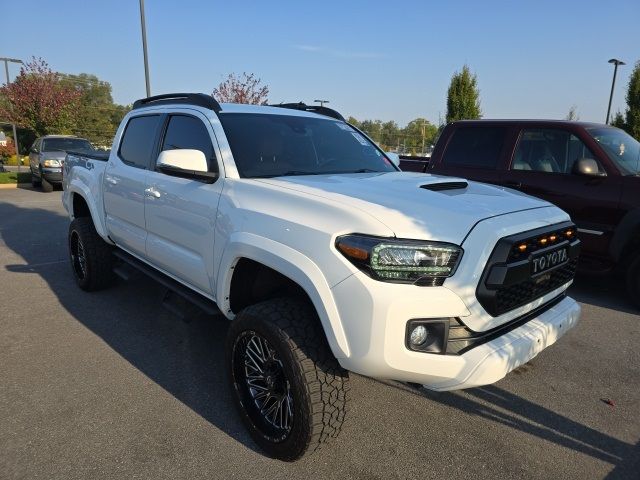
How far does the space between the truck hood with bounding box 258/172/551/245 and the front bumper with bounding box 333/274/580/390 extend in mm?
276

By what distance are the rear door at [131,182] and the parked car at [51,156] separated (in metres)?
12.1

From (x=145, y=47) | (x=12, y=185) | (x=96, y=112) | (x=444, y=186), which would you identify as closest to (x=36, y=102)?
(x=12, y=185)

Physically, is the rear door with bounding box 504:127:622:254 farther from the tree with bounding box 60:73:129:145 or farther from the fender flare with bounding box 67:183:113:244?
the tree with bounding box 60:73:129:145

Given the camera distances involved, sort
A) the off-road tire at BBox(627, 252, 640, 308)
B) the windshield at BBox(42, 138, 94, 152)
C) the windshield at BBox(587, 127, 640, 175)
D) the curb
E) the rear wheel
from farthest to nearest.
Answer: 1. the curb
2. the rear wheel
3. the windshield at BBox(42, 138, 94, 152)
4. the windshield at BBox(587, 127, 640, 175)
5. the off-road tire at BBox(627, 252, 640, 308)

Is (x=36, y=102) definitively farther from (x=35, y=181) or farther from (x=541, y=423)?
(x=541, y=423)

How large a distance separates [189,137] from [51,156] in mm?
14041

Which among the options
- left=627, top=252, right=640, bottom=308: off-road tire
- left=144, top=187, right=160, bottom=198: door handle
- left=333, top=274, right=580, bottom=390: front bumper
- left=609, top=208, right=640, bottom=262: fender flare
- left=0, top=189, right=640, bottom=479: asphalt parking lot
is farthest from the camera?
left=627, top=252, right=640, bottom=308: off-road tire

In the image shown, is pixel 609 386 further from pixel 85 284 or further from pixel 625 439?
pixel 85 284

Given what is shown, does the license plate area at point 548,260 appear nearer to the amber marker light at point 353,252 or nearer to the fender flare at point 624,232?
the amber marker light at point 353,252

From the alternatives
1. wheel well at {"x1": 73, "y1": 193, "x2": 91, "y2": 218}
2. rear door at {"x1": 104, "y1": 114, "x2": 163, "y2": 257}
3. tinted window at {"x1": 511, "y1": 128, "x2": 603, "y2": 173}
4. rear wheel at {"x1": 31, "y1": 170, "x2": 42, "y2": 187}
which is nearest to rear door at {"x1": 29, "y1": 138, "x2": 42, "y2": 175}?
rear wheel at {"x1": 31, "y1": 170, "x2": 42, "y2": 187}

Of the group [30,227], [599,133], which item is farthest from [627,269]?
[30,227]

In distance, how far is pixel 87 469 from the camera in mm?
2408

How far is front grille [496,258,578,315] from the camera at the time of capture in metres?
2.35

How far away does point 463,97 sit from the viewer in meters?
27.1
